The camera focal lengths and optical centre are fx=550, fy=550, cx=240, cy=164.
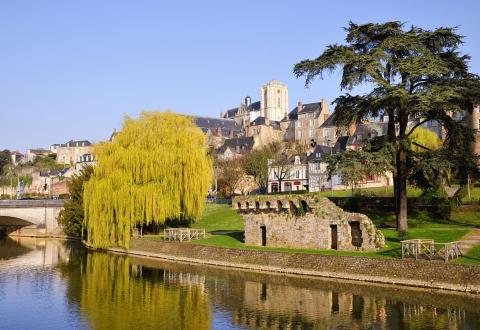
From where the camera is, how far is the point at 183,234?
4547 cm

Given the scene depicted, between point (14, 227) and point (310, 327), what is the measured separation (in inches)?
2424

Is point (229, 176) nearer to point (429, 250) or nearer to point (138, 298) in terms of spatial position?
point (429, 250)

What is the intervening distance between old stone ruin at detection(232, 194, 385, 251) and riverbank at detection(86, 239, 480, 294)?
264 cm

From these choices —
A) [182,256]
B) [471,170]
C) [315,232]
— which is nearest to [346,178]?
[315,232]

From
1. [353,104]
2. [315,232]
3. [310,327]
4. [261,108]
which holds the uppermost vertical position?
[261,108]

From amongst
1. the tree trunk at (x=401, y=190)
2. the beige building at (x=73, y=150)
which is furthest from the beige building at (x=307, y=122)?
the tree trunk at (x=401, y=190)

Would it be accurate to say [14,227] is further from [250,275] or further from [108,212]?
[250,275]

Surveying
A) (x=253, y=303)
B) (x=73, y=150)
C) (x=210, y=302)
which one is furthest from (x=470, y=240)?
(x=73, y=150)

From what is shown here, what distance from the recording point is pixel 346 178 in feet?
110

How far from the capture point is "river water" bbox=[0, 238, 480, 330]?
2206cm

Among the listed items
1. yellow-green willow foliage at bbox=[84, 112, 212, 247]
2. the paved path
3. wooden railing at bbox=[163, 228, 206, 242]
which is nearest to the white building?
yellow-green willow foliage at bbox=[84, 112, 212, 247]

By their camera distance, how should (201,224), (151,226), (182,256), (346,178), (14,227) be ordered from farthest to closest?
(14,227)
(201,224)
(151,226)
(182,256)
(346,178)

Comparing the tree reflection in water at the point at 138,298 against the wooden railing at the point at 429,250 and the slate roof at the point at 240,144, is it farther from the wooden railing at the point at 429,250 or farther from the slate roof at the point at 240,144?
the slate roof at the point at 240,144

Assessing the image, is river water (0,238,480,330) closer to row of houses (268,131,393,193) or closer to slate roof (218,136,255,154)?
row of houses (268,131,393,193)
